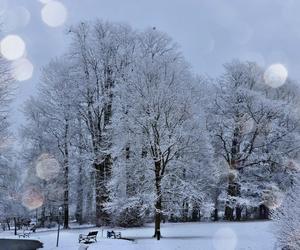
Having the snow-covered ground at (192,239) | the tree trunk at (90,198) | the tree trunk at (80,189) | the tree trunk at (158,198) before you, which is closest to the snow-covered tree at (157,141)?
the tree trunk at (158,198)

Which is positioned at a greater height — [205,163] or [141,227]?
[205,163]

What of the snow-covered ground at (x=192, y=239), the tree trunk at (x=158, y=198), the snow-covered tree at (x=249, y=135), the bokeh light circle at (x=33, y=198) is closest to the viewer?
the snow-covered ground at (x=192, y=239)

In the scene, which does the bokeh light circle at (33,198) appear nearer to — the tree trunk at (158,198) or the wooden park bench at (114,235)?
the wooden park bench at (114,235)

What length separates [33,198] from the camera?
1698 inches

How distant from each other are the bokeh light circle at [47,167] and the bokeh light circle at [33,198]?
3.48 m

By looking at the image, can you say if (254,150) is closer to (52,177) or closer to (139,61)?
(139,61)

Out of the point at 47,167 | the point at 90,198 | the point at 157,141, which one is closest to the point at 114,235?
the point at 157,141

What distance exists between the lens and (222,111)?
128ft

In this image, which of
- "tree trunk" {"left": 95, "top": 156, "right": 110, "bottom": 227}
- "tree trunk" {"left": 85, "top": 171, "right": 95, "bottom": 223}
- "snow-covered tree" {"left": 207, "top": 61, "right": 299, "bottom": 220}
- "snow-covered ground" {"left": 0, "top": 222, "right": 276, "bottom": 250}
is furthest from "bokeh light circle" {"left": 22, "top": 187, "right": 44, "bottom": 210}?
"snow-covered tree" {"left": 207, "top": 61, "right": 299, "bottom": 220}

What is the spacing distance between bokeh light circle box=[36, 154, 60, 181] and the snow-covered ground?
8072 millimetres

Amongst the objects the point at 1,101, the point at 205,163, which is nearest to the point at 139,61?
the point at 205,163

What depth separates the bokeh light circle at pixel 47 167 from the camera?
1489 inches

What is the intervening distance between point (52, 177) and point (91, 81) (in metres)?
9.32

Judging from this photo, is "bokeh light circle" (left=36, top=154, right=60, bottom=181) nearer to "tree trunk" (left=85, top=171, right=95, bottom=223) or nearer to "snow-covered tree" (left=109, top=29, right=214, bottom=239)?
"tree trunk" (left=85, top=171, right=95, bottom=223)
